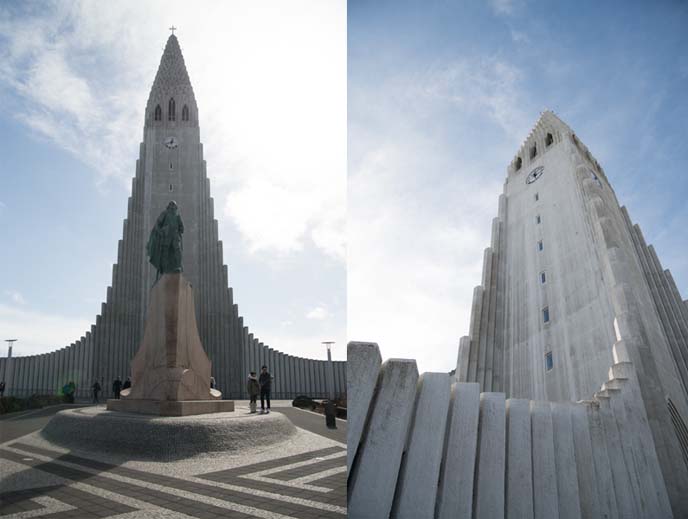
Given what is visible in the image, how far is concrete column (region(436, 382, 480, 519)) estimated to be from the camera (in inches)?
180

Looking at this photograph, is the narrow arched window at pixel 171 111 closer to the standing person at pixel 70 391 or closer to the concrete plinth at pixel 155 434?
the concrete plinth at pixel 155 434

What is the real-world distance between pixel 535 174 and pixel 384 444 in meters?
20.7

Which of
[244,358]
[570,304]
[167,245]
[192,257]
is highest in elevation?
[192,257]

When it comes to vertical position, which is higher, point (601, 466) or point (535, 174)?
point (535, 174)

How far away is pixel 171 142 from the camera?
27.7 metres

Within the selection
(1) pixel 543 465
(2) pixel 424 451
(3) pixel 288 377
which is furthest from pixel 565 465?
(3) pixel 288 377

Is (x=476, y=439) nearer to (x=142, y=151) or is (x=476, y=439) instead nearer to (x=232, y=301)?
(x=232, y=301)

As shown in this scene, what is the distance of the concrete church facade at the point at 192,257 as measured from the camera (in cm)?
2459

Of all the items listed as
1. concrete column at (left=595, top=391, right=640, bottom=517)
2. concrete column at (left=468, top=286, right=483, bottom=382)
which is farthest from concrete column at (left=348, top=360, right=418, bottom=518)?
concrete column at (left=468, top=286, right=483, bottom=382)

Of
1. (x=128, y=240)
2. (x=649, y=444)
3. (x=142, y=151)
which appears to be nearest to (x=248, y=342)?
(x=128, y=240)

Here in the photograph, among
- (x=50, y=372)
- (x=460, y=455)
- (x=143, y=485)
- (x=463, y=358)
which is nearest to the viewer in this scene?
(x=143, y=485)

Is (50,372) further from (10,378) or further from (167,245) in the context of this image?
(167,245)

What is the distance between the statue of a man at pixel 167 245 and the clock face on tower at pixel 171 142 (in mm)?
20467

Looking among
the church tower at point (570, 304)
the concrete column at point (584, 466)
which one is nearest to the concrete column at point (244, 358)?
the church tower at point (570, 304)
